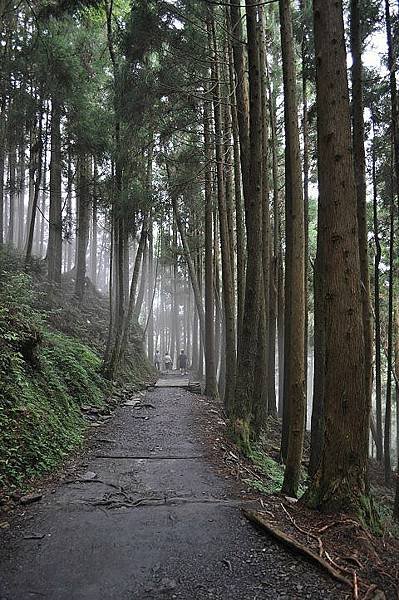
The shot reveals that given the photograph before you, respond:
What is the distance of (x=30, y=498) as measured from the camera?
180 inches

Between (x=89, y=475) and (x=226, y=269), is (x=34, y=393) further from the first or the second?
(x=226, y=269)

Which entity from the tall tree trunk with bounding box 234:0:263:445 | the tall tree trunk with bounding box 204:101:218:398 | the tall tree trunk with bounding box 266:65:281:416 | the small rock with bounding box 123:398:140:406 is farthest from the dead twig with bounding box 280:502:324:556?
the tall tree trunk with bounding box 204:101:218:398

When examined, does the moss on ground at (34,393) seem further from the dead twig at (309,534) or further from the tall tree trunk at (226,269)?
the tall tree trunk at (226,269)

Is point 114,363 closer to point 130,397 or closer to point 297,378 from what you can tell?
point 130,397

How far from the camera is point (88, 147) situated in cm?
1303

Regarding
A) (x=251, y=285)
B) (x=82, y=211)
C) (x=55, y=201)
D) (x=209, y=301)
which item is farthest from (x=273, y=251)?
(x=55, y=201)

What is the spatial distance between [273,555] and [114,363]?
8.94 metres

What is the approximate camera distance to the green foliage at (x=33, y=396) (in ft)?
17.6

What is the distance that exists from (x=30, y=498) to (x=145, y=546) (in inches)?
61.0

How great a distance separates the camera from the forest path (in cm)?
306

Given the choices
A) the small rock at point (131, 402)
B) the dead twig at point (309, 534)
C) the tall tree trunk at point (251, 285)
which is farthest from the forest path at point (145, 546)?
the small rock at point (131, 402)

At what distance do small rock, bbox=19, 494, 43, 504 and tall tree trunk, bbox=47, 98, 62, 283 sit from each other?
1145cm

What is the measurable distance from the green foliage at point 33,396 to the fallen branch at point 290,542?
2.54m

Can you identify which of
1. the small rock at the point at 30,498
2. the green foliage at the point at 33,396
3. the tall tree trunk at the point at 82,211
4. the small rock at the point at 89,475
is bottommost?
the small rock at the point at 89,475
